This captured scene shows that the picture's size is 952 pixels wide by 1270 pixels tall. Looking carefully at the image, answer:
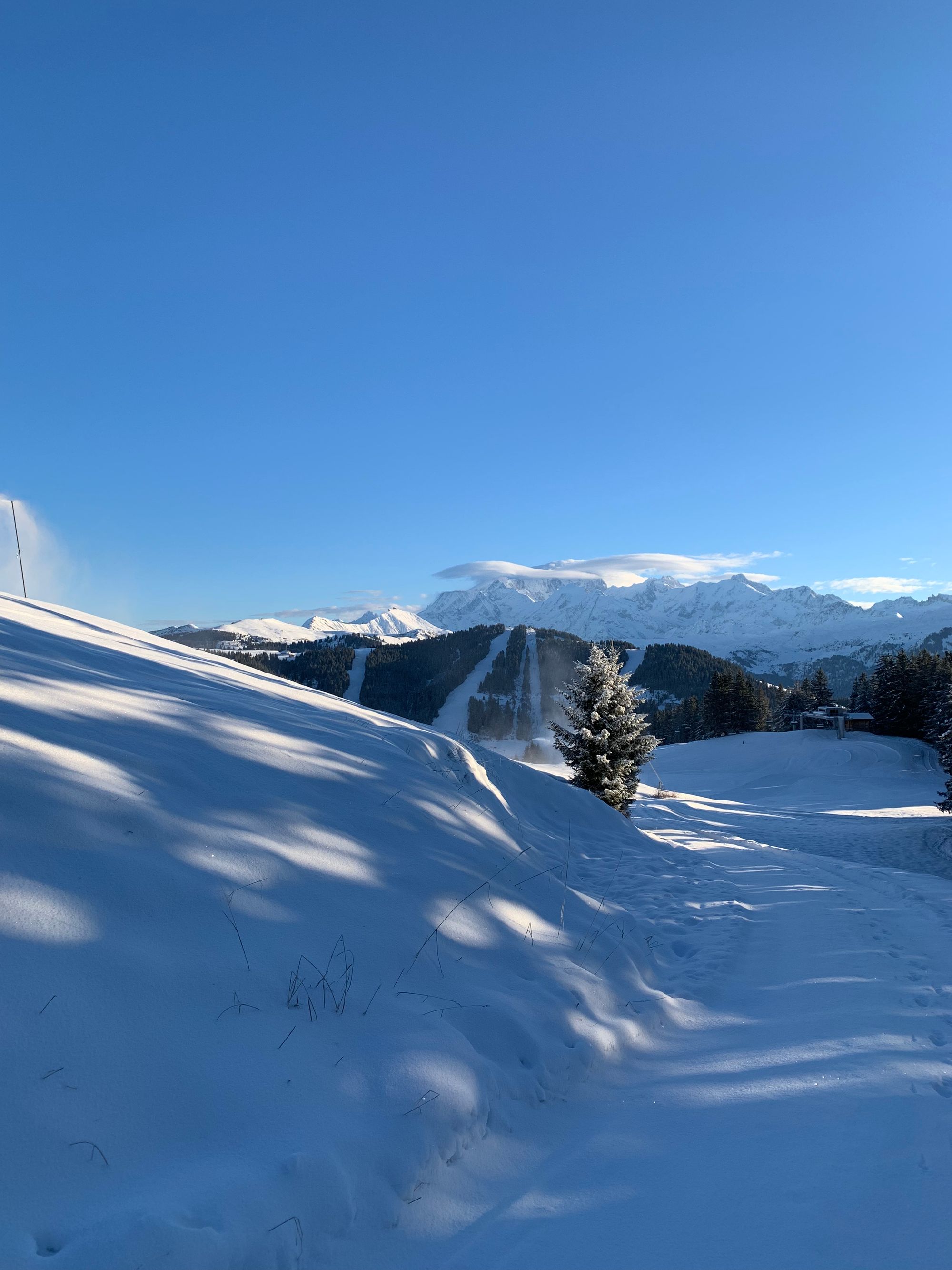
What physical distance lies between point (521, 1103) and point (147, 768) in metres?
3.40

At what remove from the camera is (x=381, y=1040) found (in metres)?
3.32

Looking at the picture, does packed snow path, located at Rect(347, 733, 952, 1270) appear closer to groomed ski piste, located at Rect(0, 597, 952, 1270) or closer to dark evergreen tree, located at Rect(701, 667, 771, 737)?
groomed ski piste, located at Rect(0, 597, 952, 1270)

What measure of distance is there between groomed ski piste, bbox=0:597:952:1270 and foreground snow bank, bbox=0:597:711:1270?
0.02 metres

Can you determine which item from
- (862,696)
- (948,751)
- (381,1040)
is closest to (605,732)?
(381,1040)

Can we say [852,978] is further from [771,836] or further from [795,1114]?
[771,836]

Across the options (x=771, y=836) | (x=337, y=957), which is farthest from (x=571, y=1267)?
(x=771, y=836)

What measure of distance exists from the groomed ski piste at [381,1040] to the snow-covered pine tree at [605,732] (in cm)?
1123

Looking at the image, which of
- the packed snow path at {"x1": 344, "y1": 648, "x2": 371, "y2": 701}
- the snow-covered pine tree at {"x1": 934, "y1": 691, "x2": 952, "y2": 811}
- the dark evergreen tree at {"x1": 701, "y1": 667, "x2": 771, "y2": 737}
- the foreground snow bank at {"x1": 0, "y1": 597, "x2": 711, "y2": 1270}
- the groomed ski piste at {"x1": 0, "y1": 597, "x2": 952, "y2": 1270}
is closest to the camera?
the foreground snow bank at {"x1": 0, "y1": 597, "x2": 711, "y2": 1270}

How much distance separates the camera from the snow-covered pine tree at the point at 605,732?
1847 cm

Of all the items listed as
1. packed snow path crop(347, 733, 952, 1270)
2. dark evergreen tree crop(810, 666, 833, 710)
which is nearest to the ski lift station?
dark evergreen tree crop(810, 666, 833, 710)

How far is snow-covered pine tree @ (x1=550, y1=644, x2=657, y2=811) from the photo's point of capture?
727 inches

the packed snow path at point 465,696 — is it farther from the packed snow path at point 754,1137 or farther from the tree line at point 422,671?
the packed snow path at point 754,1137

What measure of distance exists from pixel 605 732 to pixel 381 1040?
52.5 feet

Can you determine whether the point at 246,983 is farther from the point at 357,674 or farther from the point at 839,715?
the point at 357,674
